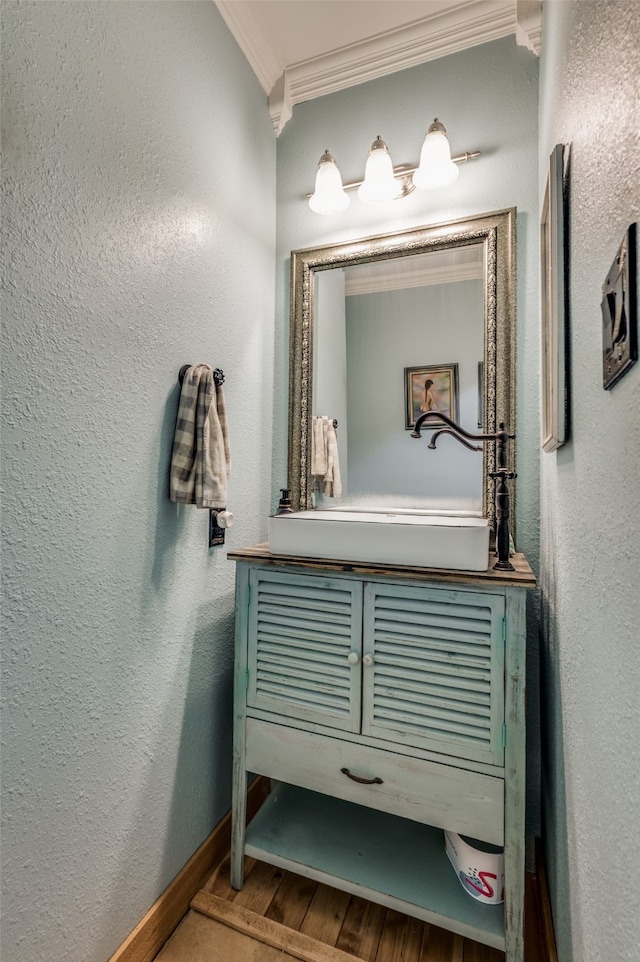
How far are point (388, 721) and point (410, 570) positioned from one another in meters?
0.40

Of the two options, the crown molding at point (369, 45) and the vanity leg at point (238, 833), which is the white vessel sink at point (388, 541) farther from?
the crown molding at point (369, 45)

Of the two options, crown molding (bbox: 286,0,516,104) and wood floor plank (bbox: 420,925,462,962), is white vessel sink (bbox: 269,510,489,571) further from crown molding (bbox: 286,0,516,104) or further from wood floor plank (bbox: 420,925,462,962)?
crown molding (bbox: 286,0,516,104)

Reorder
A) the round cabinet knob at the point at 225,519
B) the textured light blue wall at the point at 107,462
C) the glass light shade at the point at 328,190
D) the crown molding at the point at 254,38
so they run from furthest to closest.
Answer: the glass light shade at the point at 328,190 → the crown molding at the point at 254,38 → the round cabinet knob at the point at 225,519 → the textured light blue wall at the point at 107,462

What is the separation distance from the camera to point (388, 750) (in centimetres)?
111

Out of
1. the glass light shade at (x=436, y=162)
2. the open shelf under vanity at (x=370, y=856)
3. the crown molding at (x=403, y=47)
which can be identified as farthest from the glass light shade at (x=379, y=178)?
the open shelf under vanity at (x=370, y=856)

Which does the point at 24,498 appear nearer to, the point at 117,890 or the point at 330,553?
the point at 330,553

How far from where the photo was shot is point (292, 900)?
123 centimetres

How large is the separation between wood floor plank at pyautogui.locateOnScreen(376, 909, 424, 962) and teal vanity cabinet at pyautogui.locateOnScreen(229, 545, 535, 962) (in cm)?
13

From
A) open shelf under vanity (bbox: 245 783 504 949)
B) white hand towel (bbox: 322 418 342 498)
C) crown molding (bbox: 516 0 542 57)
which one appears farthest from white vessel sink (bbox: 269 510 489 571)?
crown molding (bbox: 516 0 542 57)

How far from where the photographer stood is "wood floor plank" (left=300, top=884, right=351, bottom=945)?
3.74 ft

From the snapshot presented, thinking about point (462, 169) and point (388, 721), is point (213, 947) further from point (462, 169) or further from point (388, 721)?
point (462, 169)

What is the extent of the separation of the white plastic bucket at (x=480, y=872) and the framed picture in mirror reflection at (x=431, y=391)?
1188 millimetres

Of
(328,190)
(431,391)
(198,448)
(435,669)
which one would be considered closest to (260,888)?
(435,669)

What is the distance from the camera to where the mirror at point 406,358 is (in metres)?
1.44
